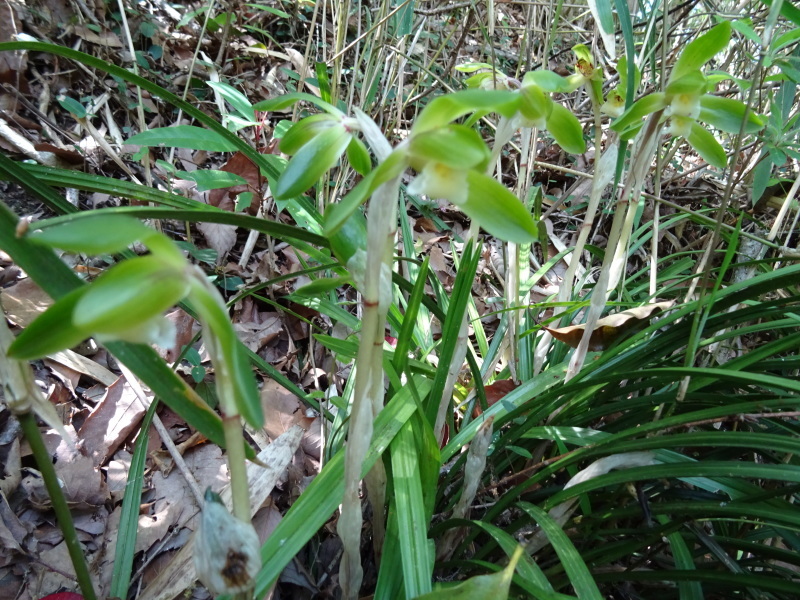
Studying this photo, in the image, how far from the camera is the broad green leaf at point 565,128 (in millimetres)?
1028

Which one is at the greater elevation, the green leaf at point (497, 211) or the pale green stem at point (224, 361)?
the green leaf at point (497, 211)

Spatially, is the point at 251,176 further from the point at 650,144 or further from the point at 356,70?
the point at 650,144

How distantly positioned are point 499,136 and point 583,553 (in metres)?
0.89

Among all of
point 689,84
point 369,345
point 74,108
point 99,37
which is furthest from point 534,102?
point 99,37

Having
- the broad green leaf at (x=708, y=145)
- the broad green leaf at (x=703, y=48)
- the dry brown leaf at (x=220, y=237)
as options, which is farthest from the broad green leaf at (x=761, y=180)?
the dry brown leaf at (x=220, y=237)

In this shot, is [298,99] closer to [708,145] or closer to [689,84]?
[689,84]

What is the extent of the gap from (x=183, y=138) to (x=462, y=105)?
109 cm

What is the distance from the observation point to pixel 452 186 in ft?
2.10

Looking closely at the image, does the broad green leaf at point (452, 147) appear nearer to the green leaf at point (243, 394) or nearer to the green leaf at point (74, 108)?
the green leaf at point (243, 394)

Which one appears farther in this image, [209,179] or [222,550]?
[209,179]

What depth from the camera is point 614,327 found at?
1276 millimetres

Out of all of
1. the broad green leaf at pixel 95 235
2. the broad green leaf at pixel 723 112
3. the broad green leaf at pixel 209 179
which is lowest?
the broad green leaf at pixel 209 179

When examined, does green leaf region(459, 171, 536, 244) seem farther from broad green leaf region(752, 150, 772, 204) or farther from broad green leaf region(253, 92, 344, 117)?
broad green leaf region(752, 150, 772, 204)

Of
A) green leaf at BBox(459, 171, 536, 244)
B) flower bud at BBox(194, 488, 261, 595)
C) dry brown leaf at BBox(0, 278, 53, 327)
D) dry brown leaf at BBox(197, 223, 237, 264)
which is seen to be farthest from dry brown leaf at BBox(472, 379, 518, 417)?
dry brown leaf at BBox(0, 278, 53, 327)
